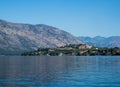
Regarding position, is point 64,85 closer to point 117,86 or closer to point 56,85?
point 56,85

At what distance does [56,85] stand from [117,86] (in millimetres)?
18002

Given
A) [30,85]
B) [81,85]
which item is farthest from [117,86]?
[30,85]

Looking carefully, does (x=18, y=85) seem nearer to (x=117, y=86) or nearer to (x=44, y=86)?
(x=44, y=86)

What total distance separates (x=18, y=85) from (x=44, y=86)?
819cm

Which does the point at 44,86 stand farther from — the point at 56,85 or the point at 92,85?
the point at 92,85

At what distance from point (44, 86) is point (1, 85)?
42.5 ft

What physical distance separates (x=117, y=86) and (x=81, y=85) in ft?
35.1

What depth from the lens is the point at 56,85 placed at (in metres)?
93.1

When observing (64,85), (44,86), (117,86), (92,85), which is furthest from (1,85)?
(117,86)

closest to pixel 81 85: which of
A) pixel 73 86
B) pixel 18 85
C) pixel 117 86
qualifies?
pixel 73 86

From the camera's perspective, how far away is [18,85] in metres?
92.8

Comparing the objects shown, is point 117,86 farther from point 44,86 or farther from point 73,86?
point 44,86

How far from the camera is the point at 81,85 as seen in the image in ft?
307

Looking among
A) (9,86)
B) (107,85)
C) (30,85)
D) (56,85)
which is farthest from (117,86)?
(9,86)
